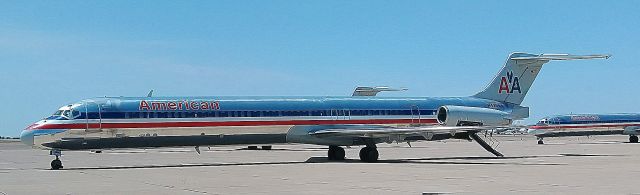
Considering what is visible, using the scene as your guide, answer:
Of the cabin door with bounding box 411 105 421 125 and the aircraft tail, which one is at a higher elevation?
the aircraft tail

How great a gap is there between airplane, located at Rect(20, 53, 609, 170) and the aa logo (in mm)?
43

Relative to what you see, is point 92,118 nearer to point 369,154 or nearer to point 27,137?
point 27,137

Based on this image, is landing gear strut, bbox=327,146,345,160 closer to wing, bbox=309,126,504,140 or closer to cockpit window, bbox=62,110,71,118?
wing, bbox=309,126,504,140

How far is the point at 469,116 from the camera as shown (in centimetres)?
3281

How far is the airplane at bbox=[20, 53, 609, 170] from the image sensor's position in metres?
27.2

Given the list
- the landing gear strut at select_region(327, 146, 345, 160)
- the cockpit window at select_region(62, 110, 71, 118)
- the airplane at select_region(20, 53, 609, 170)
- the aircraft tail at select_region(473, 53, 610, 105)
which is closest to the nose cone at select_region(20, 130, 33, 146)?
the airplane at select_region(20, 53, 609, 170)

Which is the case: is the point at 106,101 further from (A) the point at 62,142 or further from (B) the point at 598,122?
(B) the point at 598,122

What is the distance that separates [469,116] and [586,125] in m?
38.9

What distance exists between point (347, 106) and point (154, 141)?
25.4 feet

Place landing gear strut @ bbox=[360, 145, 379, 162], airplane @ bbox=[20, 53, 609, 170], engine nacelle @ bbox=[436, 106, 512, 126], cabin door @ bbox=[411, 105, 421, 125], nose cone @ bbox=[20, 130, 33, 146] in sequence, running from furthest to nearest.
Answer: cabin door @ bbox=[411, 105, 421, 125] < engine nacelle @ bbox=[436, 106, 512, 126] < landing gear strut @ bbox=[360, 145, 379, 162] < airplane @ bbox=[20, 53, 609, 170] < nose cone @ bbox=[20, 130, 33, 146]

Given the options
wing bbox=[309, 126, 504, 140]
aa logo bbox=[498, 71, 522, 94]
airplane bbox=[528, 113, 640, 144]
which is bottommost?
airplane bbox=[528, 113, 640, 144]

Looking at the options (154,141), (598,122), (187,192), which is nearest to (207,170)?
(154,141)

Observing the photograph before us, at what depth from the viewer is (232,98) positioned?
30.4 m

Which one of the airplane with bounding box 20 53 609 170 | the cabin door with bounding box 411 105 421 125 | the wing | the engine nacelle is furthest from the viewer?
the cabin door with bounding box 411 105 421 125
